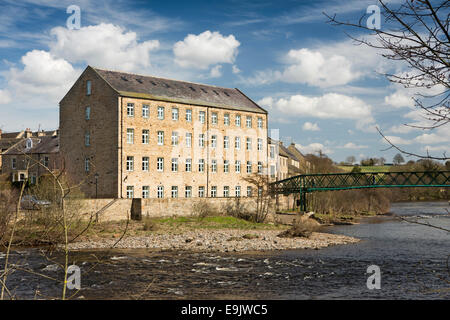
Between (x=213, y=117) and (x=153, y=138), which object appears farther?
(x=213, y=117)

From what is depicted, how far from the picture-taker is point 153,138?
40406mm

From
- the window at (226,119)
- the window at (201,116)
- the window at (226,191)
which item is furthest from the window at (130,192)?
the window at (226,119)

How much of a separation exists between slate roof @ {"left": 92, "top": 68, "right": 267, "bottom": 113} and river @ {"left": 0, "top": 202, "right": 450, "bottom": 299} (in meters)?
19.2

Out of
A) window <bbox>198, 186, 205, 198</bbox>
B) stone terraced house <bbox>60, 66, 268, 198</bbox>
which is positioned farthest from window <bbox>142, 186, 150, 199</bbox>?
window <bbox>198, 186, 205, 198</bbox>

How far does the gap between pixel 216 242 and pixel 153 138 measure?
15.1m

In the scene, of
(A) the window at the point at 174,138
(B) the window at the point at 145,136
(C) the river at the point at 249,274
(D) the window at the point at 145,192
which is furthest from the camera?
(A) the window at the point at 174,138

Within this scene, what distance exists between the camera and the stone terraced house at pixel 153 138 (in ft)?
127

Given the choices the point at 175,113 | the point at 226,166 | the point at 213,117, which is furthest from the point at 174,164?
the point at 213,117

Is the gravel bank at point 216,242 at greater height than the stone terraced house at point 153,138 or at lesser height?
lesser

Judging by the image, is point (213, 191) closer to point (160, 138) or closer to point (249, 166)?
point (249, 166)

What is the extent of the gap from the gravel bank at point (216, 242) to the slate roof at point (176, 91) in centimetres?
1475

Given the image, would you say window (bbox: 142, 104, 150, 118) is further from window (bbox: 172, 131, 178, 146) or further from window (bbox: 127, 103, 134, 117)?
window (bbox: 172, 131, 178, 146)

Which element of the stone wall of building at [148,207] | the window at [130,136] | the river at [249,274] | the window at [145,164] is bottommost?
the river at [249,274]

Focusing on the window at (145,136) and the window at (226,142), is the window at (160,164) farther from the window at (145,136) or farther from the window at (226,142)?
the window at (226,142)
